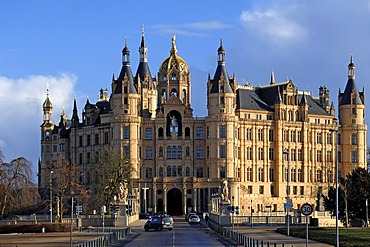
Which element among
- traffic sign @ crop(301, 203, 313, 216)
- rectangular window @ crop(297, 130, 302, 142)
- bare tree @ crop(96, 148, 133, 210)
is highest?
rectangular window @ crop(297, 130, 302, 142)

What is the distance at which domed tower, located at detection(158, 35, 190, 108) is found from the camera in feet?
604

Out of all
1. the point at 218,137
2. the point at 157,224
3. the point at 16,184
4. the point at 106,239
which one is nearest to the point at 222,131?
the point at 218,137

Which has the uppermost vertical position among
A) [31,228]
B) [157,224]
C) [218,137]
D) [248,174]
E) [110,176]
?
[218,137]

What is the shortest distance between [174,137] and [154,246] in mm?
109215

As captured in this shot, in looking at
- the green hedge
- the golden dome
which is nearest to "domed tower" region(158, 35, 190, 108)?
the golden dome

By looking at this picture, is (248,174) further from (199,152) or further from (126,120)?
Answer: (126,120)

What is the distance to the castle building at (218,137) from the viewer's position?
17175 centimetres

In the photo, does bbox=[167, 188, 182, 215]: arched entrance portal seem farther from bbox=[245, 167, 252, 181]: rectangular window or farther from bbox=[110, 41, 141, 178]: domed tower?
bbox=[245, 167, 252, 181]: rectangular window

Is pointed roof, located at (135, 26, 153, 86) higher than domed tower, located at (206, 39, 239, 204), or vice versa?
pointed roof, located at (135, 26, 153, 86)

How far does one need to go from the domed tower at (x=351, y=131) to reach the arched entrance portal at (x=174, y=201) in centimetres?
3410

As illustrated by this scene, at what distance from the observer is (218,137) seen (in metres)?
172

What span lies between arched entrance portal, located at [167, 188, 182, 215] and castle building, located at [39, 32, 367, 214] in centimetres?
18

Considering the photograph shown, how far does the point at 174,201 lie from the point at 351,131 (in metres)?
39.1

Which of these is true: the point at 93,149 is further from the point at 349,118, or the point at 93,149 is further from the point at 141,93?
the point at 349,118
